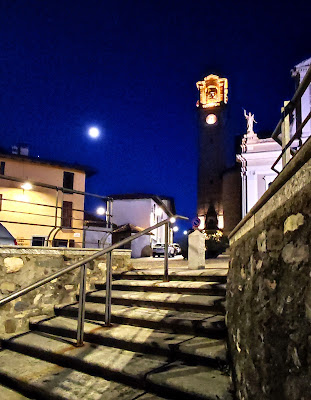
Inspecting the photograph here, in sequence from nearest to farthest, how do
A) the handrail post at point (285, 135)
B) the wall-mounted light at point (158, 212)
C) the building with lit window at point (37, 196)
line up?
the handrail post at point (285, 135)
the building with lit window at point (37, 196)
the wall-mounted light at point (158, 212)

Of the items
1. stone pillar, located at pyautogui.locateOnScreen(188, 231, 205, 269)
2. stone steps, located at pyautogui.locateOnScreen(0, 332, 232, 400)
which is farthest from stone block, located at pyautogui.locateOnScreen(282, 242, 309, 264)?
stone pillar, located at pyautogui.locateOnScreen(188, 231, 205, 269)

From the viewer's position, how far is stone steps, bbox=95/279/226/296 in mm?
4043

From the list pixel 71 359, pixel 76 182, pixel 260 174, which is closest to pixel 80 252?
pixel 71 359

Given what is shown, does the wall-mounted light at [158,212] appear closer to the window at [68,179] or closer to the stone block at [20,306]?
the window at [68,179]

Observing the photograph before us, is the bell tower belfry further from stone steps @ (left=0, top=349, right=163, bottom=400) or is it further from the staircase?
stone steps @ (left=0, top=349, right=163, bottom=400)

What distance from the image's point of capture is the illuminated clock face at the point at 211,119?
138 feet

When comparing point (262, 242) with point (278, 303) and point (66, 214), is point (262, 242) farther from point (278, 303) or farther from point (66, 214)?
point (66, 214)

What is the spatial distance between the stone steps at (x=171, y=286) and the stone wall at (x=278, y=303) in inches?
58.5

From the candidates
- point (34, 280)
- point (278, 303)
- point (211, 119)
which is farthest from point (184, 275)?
point (211, 119)

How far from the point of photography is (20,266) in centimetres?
461

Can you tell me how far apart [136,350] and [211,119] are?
41395 millimetres

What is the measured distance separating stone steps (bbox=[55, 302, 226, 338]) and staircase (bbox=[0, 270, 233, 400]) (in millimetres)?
10

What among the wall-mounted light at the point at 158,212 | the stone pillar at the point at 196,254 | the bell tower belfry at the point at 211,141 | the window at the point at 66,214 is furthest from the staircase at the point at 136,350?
the wall-mounted light at the point at 158,212

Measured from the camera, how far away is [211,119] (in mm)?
42219
